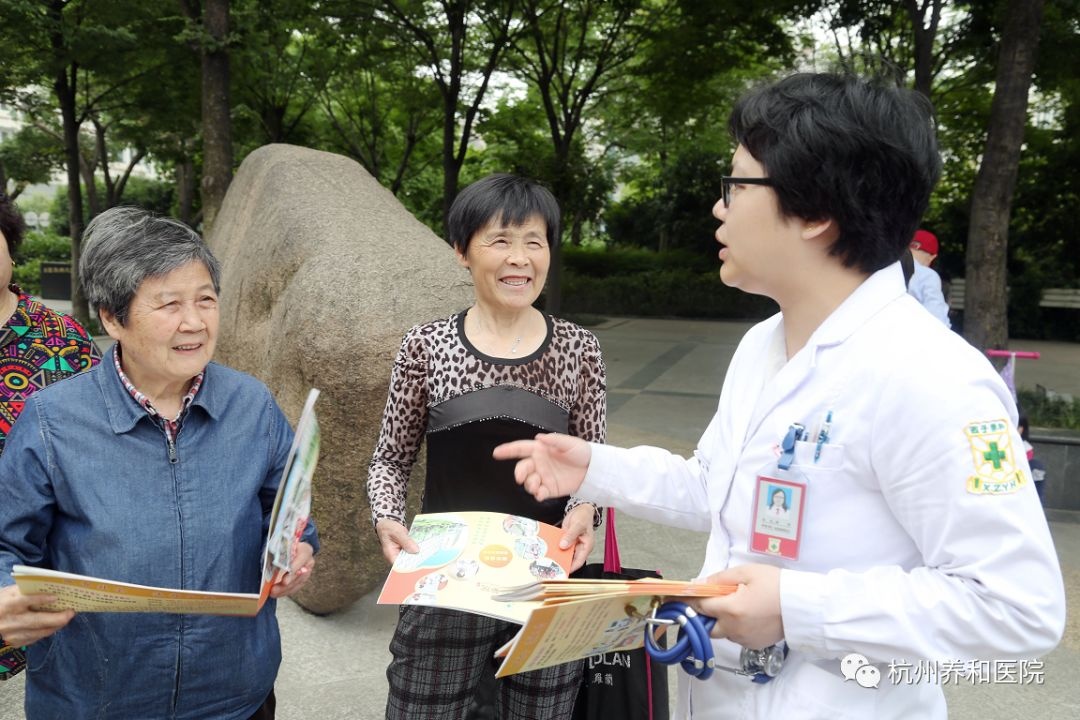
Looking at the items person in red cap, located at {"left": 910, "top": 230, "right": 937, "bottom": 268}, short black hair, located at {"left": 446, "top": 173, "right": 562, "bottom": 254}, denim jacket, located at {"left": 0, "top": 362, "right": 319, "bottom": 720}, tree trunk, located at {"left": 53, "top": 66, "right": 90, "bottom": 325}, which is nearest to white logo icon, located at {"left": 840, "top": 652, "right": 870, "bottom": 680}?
denim jacket, located at {"left": 0, "top": 362, "right": 319, "bottom": 720}

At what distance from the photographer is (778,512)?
53.6 inches

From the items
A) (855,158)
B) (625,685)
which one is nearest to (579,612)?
(855,158)

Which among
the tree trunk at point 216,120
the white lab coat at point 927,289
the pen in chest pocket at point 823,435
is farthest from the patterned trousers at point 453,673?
the tree trunk at point 216,120

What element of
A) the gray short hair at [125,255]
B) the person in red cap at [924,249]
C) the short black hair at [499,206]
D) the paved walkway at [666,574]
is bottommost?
the paved walkway at [666,574]

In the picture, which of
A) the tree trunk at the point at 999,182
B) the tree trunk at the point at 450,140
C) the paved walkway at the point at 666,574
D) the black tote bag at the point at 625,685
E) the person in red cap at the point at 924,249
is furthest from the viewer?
the tree trunk at the point at 450,140

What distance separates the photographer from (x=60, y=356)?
2232mm

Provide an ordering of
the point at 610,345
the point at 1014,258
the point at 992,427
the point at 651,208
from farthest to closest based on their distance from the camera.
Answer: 1. the point at 651,208
2. the point at 1014,258
3. the point at 610,345
4. the point at 992,427

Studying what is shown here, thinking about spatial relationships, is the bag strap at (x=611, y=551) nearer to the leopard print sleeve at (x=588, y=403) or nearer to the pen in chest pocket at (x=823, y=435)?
the leopard print sleeve at (x=588, y=403)

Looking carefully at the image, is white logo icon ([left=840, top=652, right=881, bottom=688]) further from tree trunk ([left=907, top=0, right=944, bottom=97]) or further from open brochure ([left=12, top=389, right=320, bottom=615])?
tree trunk ([left=907, top=0, right=944, bottom=97])

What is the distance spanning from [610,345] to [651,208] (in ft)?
32.3

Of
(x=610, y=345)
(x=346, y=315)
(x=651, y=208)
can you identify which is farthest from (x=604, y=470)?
(x=651, y=208)

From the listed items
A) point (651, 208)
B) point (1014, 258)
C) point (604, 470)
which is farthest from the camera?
point (651, 208)

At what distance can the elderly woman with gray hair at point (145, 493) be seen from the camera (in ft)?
5.66

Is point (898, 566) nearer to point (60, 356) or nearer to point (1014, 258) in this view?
point (60, 356)
